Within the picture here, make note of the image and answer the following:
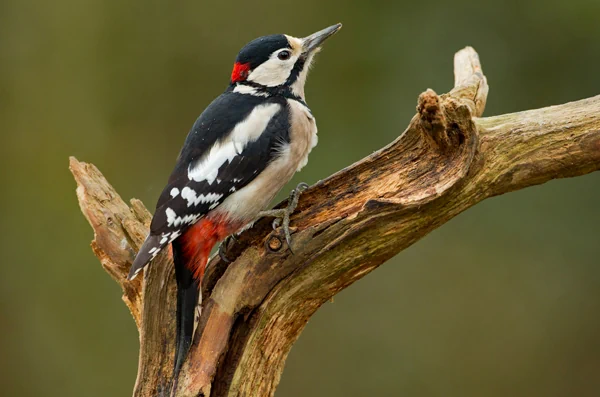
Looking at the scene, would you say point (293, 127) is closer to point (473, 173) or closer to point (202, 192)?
point (202, 192)

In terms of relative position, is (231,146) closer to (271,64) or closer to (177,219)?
(177,219)

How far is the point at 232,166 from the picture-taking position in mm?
2553

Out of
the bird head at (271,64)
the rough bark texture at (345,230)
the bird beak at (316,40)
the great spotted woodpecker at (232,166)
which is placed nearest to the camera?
the rough bark texture at (345,230)

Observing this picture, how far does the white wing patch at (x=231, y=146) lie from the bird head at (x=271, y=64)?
0.73 ft

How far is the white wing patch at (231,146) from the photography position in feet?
8.27

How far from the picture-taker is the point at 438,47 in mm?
4852

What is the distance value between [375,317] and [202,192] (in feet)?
8.21

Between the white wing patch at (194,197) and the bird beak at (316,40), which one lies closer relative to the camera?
the white wing patch at (194,197)

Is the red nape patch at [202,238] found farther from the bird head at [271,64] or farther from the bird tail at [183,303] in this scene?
the bird head at [271,64]

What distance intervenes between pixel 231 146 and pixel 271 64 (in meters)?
0.45

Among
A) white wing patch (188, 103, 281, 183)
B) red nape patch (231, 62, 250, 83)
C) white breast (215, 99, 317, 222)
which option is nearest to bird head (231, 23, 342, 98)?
red nape patch (231, 62, 250, 83)

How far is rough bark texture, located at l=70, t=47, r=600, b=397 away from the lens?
226cm

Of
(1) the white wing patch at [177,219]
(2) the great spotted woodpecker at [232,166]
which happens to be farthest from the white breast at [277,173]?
(1) the white wing patch at [177,219]

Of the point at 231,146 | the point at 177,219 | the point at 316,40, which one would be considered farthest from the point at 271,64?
the point at 177,219
